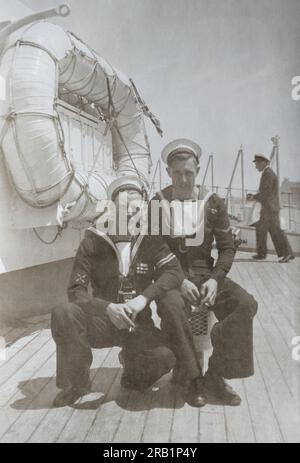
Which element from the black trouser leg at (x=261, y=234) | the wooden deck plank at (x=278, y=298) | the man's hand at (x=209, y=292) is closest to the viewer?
the man's hand at (x=209, y=292)

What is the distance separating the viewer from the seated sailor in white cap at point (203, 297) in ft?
5.31

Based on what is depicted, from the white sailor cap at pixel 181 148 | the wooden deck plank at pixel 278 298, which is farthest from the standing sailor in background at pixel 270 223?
the white sailor cap at pixel 181 148

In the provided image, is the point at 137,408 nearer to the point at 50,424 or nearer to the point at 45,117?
the point at 50,424

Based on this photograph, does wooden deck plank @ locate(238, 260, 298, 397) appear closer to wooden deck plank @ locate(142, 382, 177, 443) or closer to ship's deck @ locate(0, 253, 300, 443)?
ship's deck @ locate(0, 253, 300, 443)

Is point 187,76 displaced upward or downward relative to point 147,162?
upward

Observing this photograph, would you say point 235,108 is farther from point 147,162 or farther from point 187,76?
point 147,162

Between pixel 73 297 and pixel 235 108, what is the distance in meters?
1.20

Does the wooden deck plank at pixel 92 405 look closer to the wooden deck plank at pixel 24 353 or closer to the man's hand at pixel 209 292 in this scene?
the wooden deck plank at pixel 24 353

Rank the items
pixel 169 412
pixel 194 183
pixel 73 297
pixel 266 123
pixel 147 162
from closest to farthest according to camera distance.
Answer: pixel 169 412 < pixel 73 297 < pixel 194 183 < pixel 266 123 < pixel 147 162

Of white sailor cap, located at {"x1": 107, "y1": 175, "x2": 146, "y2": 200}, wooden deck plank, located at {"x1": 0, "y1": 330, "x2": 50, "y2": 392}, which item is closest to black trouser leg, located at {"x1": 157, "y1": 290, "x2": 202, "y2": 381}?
white sailor cap, located at {"x1": 107, "y1": 175, "x2": 146, "y2": 200}

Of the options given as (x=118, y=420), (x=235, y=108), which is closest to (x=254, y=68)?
(x=235, y=108)

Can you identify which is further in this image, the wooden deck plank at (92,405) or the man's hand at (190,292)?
the man's hand at (190,292)
